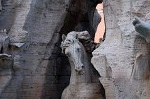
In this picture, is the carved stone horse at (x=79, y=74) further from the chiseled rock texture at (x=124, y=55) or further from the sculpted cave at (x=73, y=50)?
the chiseled rock texture at (x=124, y=55)

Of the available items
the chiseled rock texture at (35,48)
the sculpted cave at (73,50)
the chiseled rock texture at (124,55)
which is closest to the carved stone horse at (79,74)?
the sculpted cave at (73,50)

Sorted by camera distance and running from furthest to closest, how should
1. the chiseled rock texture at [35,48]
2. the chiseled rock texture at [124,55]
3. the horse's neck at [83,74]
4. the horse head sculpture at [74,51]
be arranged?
1. the chiseled rock texture at [35,48]
2. the horse's neck at [83,74]
3. the horse head sculpture at [74,51]
4. the chiseled rock texture at [124,55]

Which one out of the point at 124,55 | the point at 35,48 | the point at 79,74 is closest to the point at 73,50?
the point at 79,74

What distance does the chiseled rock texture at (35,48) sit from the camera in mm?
5812

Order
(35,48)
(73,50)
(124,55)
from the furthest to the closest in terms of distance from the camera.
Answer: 1. (35,48)
2. (73,50)
3. (124,55)

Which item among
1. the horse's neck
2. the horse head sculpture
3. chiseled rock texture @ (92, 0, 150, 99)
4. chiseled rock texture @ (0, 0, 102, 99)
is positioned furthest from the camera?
chiseled rock texture @ (0, 0, 102, 99)

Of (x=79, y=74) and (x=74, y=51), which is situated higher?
(x=74, y=51)

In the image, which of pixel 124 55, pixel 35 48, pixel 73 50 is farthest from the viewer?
pixel 35 48

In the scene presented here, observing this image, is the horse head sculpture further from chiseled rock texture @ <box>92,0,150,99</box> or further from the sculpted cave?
chiseled rock texture @ <box>92,0,150,99</box>

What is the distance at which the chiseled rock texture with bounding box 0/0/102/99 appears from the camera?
19.1ft

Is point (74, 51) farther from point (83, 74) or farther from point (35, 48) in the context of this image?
point (35, 48)

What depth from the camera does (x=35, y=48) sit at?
19.7 ft

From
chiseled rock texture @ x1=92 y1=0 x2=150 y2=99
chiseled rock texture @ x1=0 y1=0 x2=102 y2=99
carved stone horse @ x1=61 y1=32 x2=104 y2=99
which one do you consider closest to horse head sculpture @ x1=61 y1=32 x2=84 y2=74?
carved stone horse @ x1=61 y1=32 x2=104 y2=99

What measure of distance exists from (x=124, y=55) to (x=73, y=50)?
1.99 ft
